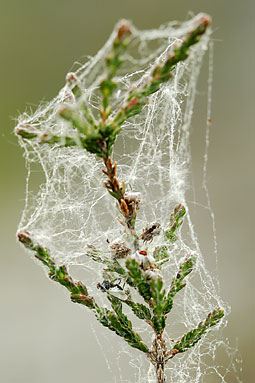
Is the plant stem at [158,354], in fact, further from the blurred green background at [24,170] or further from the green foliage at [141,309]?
the blurred green background at [24,170]

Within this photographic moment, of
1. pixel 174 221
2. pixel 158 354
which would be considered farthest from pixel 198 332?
pixel 174 221

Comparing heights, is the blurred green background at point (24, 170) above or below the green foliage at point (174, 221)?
above

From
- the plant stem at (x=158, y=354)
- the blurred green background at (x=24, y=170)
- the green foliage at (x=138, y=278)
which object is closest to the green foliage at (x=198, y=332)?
the plant stem at (x=158, y=354)

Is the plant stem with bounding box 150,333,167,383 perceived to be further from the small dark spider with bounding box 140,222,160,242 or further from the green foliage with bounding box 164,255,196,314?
the small dark spider with bounding box 140,222,160,242

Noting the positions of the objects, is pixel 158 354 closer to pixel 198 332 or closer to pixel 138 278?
pixel 198 332

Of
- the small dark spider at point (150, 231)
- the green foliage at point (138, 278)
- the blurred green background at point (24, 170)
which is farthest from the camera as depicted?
the blurred green background at point (24, 170)

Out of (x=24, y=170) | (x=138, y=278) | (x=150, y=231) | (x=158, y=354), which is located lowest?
(x=158, y=354)

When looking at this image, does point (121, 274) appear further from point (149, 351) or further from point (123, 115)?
point (123, 115)

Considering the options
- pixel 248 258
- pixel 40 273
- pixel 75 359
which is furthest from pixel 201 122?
pixel 75 359

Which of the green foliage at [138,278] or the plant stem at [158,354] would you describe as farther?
the plant stem at [158,354]

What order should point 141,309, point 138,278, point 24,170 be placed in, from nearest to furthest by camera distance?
point 138,278
point 141,309
point 24,170

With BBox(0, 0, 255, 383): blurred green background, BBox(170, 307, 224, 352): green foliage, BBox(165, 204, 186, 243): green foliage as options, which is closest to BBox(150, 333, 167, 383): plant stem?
BBox(170, 307, 224, 352): green foliage
